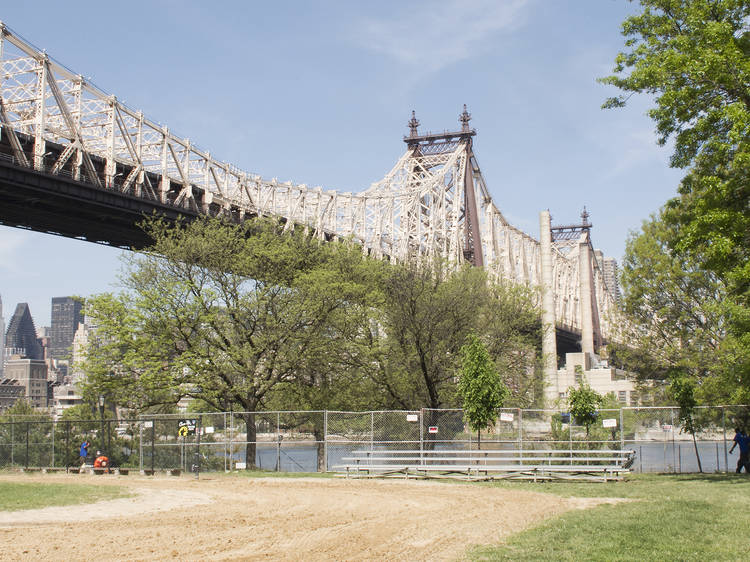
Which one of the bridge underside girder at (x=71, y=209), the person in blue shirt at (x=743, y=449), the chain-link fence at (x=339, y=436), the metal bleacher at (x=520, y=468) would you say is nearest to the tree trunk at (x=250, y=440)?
the chain-link fence at (x=339, y=436)

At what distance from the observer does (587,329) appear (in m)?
112

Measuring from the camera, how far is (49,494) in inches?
806

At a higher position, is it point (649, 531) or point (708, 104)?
point (708, 104)

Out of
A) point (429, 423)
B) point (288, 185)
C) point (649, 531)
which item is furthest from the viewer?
point (288, 185)

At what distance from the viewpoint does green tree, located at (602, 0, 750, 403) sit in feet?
61.3

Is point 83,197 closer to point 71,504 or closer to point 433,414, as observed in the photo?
point 433,414

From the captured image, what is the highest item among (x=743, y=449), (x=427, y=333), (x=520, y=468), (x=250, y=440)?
(x=427, y=333)

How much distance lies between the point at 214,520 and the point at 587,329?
101m

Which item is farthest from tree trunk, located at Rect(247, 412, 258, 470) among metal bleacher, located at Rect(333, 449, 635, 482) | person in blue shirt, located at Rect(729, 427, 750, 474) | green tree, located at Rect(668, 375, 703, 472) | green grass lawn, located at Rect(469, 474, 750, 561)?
person in blue shirt, located at Rect(729, 427, 750, 474)

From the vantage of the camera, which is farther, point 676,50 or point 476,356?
point 476,356

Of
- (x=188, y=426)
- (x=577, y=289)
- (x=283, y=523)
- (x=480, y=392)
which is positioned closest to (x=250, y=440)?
(x=188, y=426)

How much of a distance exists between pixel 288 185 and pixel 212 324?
3319 centimetres

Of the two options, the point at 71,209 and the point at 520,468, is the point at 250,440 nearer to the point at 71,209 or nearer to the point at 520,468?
the point at 520,468

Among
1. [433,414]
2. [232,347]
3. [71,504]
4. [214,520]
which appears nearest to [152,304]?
A: [232,347]
